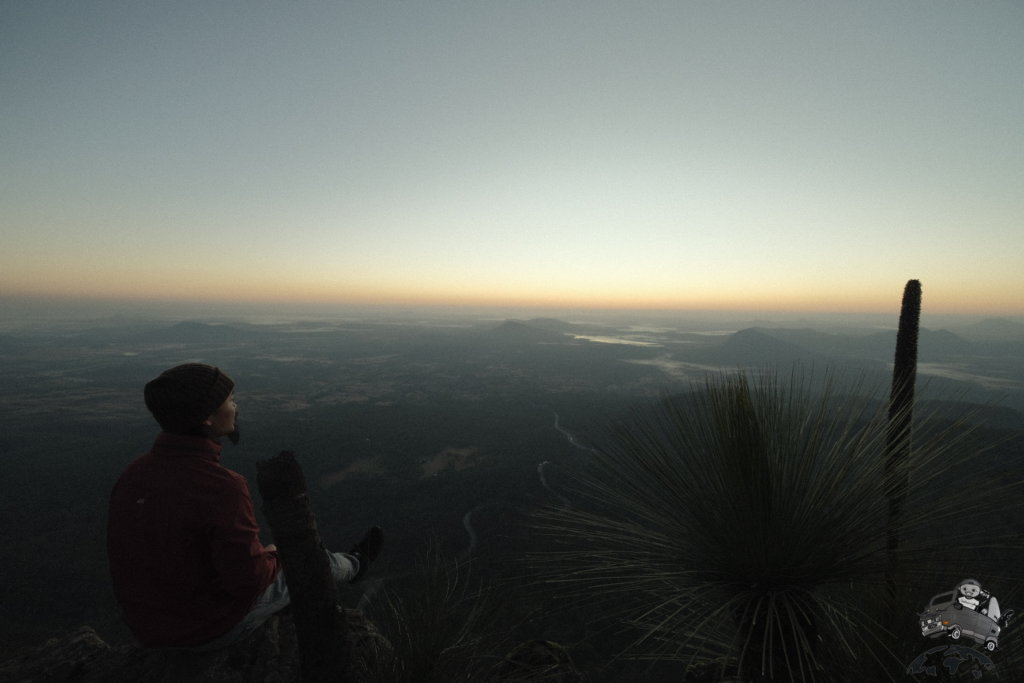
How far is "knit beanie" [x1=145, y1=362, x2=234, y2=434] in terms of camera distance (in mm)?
A: 1679

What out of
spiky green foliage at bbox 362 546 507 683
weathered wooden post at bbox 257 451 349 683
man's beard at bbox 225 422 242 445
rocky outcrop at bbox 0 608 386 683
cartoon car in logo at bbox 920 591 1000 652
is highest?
man's beard at bbox 225 422 242 445

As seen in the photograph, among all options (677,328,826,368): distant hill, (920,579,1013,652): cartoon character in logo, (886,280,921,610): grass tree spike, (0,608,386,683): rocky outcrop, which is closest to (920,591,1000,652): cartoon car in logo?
(920,579,1013,652): cartoon character in logo

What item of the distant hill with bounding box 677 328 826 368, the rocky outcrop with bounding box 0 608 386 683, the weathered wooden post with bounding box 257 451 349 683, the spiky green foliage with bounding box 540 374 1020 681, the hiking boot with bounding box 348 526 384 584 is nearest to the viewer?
the weathered wooden post with bounding box 257 451 349 683

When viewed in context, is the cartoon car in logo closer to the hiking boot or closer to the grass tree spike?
the grass tree spike

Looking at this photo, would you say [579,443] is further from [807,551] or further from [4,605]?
[807,551]

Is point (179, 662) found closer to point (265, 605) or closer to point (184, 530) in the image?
point (265, 605)

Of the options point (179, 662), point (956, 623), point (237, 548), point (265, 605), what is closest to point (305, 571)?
point (237, 548)

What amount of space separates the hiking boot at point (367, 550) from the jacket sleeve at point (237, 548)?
69cm

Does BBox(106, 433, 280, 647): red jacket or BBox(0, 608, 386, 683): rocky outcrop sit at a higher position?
BBox(106, 433, 280, 647): red jacket

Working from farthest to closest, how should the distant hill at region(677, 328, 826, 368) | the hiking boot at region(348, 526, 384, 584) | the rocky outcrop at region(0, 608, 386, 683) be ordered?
the distant hill at region(677, 328, 826, 368)
the hiking boot at region(348, 526, 384, 584)
the rocky outcrop at region(0, 608, 386, 683)

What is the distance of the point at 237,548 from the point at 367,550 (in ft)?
3.21

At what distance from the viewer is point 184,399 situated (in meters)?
1.70

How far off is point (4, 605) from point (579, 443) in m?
61.0

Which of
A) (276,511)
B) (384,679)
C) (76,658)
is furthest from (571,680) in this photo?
(76,658)
